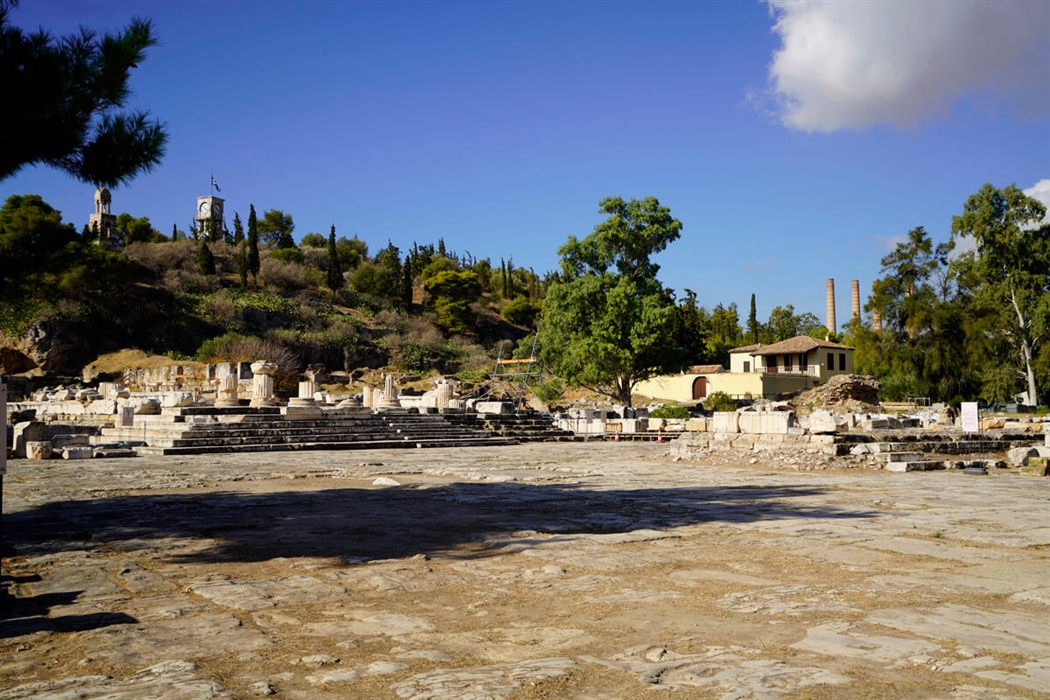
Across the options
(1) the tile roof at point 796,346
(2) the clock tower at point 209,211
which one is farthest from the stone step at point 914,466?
(2) the clock tower at point 209,211

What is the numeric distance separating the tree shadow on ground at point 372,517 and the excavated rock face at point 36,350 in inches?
1503

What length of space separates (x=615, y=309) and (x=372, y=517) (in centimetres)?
2817

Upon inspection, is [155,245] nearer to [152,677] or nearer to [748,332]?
[748,332]

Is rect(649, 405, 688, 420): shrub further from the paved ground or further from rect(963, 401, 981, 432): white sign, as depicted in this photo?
the paved ground

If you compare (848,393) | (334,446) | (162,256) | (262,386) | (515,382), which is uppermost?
(162,256)

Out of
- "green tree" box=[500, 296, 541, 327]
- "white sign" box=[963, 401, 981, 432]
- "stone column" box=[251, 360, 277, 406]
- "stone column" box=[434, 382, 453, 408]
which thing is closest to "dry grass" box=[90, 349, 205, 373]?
"stone column" box=[251, 360, 277, 406]

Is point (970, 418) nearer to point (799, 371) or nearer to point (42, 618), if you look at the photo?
point (42, 618)

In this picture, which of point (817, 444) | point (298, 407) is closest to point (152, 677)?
point (817, 444)

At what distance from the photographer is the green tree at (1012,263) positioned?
4016 centimetres

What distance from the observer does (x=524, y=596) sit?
515cm

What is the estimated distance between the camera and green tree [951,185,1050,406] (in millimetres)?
40156

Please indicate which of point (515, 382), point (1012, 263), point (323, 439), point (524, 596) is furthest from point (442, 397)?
point (1012, 263)

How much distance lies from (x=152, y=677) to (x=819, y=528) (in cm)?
647

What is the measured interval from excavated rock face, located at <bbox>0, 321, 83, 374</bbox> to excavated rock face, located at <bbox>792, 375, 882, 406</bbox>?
39736mm
